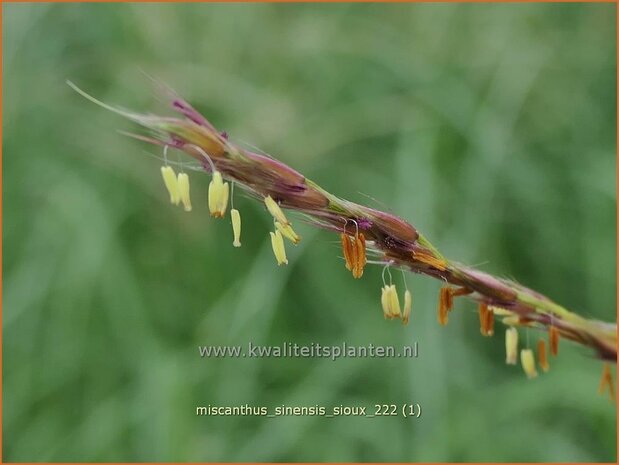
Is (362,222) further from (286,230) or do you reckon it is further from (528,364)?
(528,364)

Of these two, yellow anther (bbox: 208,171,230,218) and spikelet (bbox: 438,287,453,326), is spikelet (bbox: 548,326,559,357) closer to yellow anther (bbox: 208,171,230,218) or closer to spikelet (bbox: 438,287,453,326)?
spikelet (bbox: 438,287,453,326)

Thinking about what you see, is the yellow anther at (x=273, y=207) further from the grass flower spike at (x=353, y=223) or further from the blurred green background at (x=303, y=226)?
the blurred green background at (x=303, y=226)

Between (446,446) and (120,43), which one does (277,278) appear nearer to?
(446,446)

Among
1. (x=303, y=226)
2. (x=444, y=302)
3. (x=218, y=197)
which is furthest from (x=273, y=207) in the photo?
(x=303, y=226)

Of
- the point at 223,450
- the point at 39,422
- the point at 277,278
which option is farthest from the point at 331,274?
the point at 39,422

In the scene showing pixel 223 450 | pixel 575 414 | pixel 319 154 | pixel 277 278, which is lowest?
pixel 223 450

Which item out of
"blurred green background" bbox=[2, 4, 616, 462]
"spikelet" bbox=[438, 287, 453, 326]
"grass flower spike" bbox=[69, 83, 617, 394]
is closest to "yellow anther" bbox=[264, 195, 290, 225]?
"grass flower spike" bbox=[69, 83, 617, 394]
